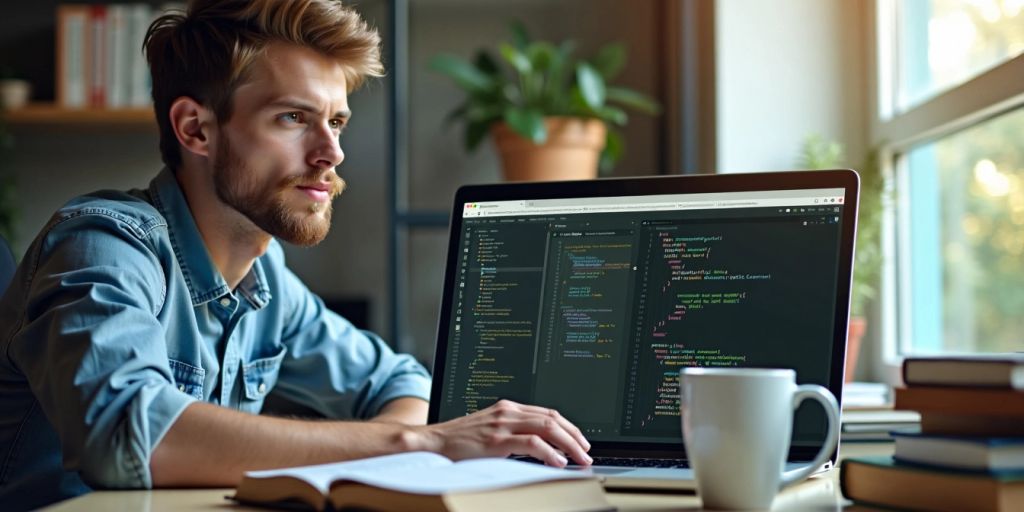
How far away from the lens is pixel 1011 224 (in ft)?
5.85

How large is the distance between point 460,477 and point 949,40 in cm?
159

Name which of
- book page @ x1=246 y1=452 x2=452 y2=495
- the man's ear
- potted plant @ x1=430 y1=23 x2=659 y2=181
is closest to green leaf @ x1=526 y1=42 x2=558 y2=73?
potted plant @ x1=430 y1=23 x2=659 y2=181

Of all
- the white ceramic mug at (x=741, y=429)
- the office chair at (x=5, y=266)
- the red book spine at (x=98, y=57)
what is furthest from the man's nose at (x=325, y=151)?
the red book spine at (x=98, y=57)

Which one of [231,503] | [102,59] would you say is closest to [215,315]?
[231,503]

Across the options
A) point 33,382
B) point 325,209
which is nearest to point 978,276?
point 325,209

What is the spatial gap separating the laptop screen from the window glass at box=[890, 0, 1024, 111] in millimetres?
806

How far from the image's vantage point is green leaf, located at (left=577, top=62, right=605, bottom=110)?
2575 mm

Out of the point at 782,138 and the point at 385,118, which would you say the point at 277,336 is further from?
the point at 385,118

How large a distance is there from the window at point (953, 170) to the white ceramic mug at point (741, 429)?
1029 millimetres

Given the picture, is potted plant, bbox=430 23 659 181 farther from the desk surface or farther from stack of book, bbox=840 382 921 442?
the desk surface

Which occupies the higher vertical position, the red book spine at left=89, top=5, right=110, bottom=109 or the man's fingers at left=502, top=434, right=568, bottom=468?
the red book spine at left=89, top=5, right=110, bottom=109

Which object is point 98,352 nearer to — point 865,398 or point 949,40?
point 865,398

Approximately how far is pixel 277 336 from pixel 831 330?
2.60 feet

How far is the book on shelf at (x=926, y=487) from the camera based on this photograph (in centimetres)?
73
